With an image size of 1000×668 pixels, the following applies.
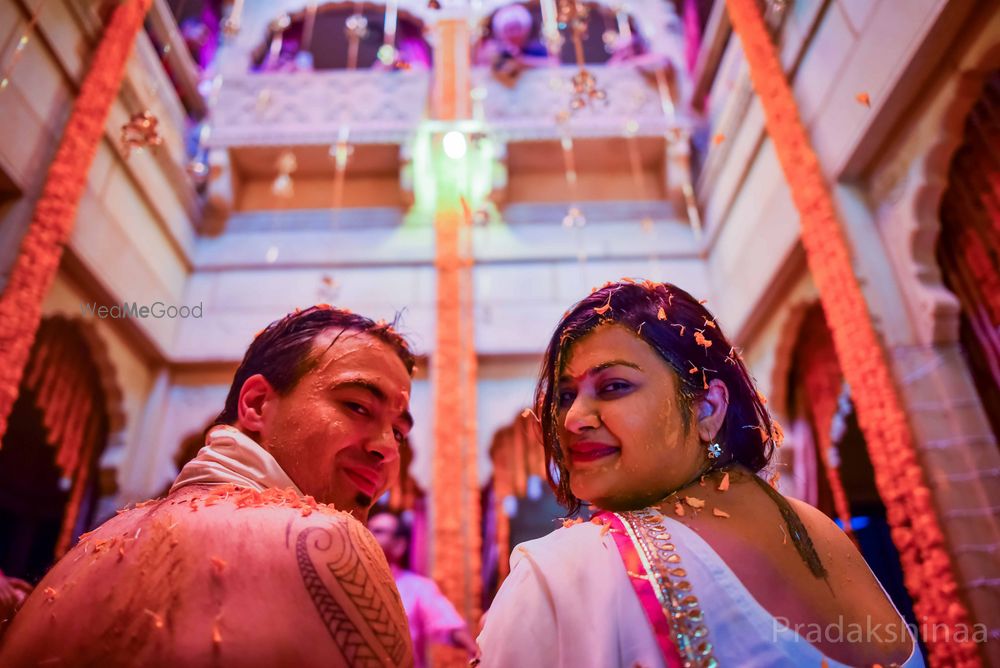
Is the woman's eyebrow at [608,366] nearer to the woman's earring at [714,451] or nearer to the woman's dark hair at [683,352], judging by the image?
the woman's dark hair at [683,352]

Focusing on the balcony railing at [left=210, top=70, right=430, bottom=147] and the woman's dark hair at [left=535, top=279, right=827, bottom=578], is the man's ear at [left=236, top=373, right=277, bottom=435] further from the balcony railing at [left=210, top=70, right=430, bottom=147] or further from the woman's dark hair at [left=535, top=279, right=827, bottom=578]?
the balcony railing at [left=210, top=70, right=430, bottom=147]

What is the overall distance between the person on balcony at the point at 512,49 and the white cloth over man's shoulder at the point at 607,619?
18.1 feet

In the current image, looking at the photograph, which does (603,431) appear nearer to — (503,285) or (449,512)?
(449,512)

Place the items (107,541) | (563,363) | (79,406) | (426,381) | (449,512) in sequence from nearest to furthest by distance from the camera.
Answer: (107,541), (563,363), (449,512), (79,406), (426,381)

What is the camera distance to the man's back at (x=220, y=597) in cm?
89

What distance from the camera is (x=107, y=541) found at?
41.1 inches

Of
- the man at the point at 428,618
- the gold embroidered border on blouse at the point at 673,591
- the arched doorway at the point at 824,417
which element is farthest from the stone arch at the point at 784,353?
the gold embroidered border on blouse at the point at 673,591

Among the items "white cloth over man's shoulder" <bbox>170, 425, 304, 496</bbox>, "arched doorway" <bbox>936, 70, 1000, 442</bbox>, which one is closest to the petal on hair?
"white cloth over man's shoulder" <bbox>170, 425, 304, 496</bbox>

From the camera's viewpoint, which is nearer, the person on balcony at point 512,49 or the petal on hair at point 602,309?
the petal on hair at point 602,309

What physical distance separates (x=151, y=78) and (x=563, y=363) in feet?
15.5

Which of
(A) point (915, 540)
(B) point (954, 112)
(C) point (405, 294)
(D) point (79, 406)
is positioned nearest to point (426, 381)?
(C) point (405, 294)

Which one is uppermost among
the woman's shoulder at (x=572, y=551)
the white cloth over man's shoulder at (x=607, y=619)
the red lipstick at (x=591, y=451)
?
the red lipstick at (x=591, y=451)

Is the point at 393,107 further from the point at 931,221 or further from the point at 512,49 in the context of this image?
the point at 931,221

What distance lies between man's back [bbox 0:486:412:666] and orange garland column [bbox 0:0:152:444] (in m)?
2.35
